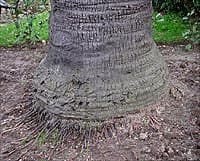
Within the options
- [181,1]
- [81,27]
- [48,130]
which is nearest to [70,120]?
[48,130]

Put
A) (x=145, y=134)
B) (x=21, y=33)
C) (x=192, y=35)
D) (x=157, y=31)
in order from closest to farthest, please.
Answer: (x=145, y=134) → (x=192, y=35) → (x=21, y=33) → (x=157, y=31)

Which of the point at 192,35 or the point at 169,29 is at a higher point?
the point at 192,35

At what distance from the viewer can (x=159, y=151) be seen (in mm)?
3680

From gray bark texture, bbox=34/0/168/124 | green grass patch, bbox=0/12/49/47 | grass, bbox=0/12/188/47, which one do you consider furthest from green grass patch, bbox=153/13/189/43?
gray bark texture, bbox=34/0/168/124

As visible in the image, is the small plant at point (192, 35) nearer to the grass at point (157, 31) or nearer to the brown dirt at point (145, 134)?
the grass at point (157, 31)

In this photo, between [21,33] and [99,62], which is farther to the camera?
[21,33]

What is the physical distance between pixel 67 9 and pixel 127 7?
1.70ft

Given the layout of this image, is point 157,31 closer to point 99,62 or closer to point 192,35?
point 192,35

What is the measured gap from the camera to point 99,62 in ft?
12.7

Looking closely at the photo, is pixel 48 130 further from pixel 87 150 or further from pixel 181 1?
pixel 181 1

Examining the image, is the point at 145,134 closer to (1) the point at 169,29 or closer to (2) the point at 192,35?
(2) the point at 192,35

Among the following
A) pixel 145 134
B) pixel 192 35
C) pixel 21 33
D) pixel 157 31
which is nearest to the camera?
pixel 145 134

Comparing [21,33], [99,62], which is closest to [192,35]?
[99,62]

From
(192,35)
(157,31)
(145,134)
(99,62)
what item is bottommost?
(157,31)
